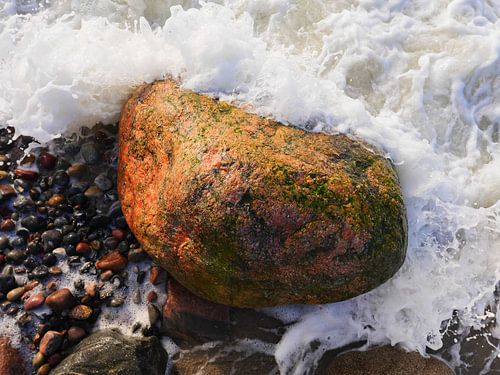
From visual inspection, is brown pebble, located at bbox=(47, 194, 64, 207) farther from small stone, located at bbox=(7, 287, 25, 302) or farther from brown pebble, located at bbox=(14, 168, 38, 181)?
small stone, located at bbox=(7, 287, 25, 302)

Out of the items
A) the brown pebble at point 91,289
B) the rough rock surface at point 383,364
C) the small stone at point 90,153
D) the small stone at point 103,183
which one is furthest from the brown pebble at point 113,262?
the rough rock surface at point 383,364

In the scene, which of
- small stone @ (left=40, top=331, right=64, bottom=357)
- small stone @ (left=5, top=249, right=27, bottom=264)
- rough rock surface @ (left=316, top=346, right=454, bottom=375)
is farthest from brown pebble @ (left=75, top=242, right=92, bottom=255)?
rough rock surface @ (left=316, top=346, right=454, bottom=375)

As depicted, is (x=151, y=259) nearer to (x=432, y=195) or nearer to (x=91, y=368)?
(x=91, y=368)

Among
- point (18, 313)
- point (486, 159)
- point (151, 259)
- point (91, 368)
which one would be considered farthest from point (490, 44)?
point (18, 313)

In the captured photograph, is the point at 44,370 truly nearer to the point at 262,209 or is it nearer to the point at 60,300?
the point at 60,300

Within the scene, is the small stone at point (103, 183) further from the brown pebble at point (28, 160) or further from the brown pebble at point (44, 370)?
the brown pebble at point (44, 370)
